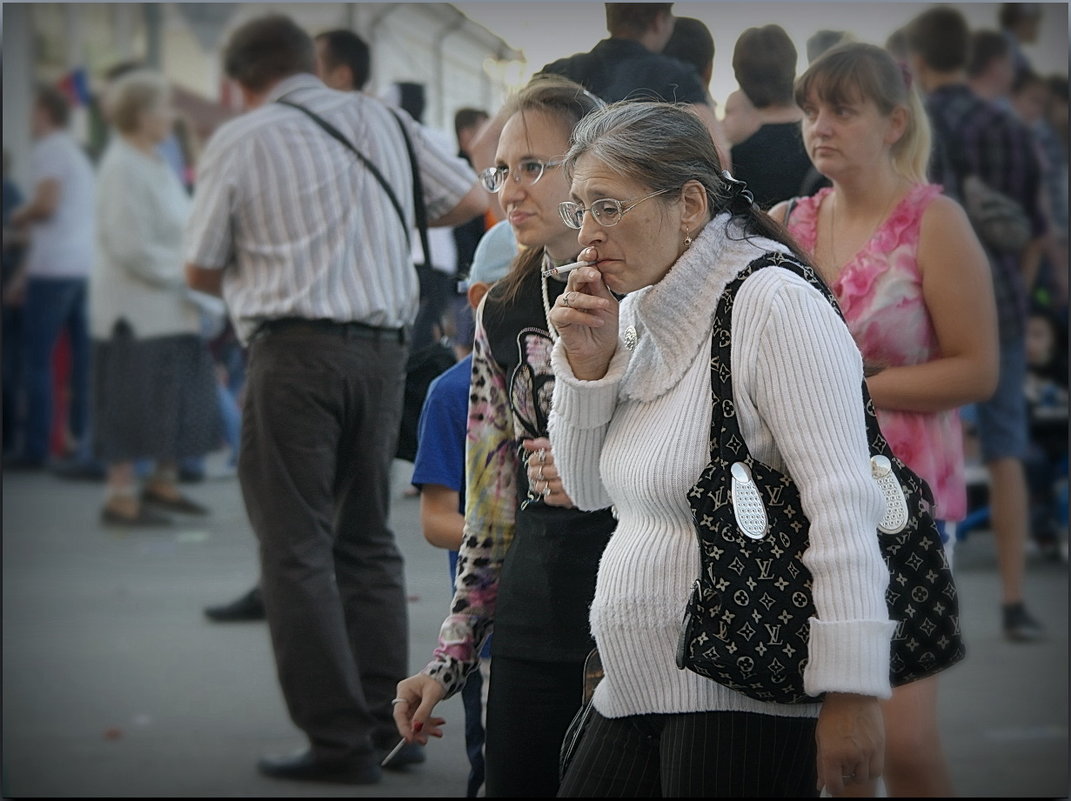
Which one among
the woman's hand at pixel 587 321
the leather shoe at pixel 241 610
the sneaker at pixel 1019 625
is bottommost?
the sneaker at pixel 1019 625

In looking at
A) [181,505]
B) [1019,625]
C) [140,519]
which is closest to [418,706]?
[181,505]

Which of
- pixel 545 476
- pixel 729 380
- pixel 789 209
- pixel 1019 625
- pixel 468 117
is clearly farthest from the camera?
pixel 1019 625

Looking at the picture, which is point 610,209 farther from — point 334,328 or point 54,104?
point 54,104

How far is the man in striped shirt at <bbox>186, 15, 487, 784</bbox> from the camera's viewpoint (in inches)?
121

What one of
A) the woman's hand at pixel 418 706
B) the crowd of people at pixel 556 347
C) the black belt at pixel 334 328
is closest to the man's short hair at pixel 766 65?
the crowd of people at pixel 556 347

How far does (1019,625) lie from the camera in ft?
14.8

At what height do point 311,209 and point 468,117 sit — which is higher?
point 468,117

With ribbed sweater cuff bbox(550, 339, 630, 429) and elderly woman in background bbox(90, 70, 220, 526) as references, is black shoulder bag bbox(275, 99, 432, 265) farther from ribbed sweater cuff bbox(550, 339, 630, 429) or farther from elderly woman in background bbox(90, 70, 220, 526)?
ribbed sweater cuff bbox(550, 339, 630, 429)

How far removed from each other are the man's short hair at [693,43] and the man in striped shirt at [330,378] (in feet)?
1.78

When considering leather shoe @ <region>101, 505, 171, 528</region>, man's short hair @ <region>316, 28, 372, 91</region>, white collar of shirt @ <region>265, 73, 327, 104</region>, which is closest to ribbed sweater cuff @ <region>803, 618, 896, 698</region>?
man's short hair @ <region>316, 28, 372, 91</region>

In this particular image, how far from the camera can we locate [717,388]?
62.9 inches

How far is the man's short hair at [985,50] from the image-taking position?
3.92 m

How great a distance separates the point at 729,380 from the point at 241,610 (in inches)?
113

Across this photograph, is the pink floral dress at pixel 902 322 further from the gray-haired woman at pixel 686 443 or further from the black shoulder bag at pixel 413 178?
the black shoulder bag at pixel 413 178
